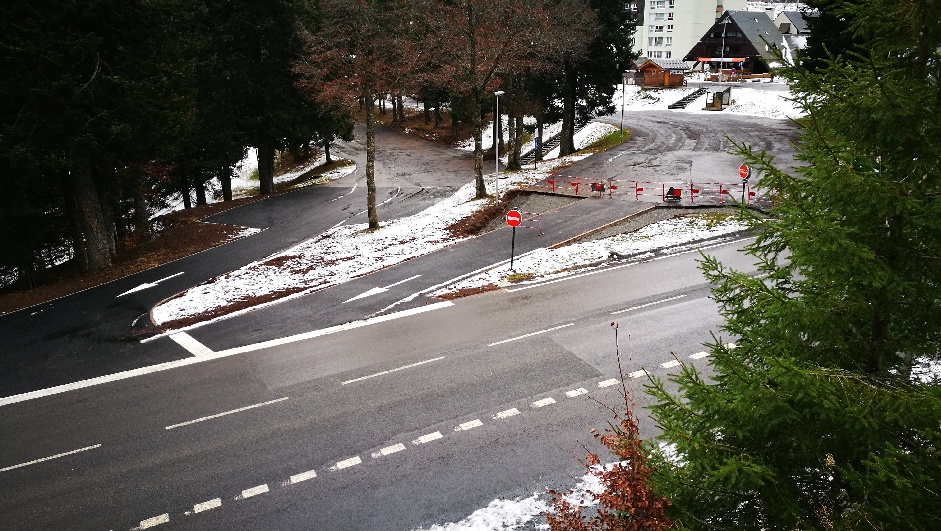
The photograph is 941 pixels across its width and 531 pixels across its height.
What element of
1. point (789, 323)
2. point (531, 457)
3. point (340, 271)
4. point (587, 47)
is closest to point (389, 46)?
point (340, 271)

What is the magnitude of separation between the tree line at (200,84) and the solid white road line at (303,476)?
17205 millimetres

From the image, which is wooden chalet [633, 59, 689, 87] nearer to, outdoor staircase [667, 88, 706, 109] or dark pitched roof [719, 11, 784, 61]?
outdoor staircase [667, 88, 706, 109]

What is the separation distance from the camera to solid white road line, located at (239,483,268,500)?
1024 cm

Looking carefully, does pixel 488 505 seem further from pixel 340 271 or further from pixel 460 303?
pixel 340 271

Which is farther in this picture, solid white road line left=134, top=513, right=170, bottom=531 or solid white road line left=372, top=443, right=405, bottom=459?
Answer: solid white road line left=372, top=443, right=405, bottom=459

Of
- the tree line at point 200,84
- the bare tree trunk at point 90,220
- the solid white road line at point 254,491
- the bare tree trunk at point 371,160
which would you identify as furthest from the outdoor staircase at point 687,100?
the solid white road line at point 254,491

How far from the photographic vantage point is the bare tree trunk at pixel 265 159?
39.6 metres

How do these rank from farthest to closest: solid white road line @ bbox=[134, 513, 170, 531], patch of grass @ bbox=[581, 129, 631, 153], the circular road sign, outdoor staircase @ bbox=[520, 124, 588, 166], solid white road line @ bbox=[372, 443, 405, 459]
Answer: outdoor staircase @ bbox=[520, 124, 588, 166] → patch of grass @ bbox=[581, 129, 631, 153] → the circular road sign → solid white road line @ bbox=[372, 443, 405, 459] → solid white road line @ bbox=[134, 513, 170, 531]

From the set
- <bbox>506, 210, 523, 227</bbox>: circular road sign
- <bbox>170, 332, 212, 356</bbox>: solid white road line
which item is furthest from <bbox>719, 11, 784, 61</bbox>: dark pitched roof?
<bbox>170, 332, 212, 356</bbox>: solid white road line

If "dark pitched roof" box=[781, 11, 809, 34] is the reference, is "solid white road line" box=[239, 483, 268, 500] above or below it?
below

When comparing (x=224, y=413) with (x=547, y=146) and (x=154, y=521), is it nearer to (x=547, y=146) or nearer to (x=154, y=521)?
(x=154, y=521)

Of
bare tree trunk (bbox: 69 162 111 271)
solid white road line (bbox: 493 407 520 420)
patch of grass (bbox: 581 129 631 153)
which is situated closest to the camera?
solid white road line (bbox: 493 407 520 420)

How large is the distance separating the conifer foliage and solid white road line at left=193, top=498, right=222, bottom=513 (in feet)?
24.7

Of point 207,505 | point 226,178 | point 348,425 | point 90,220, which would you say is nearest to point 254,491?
point 207,505
